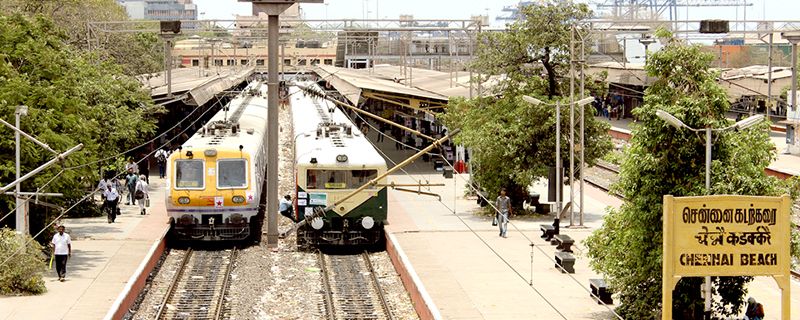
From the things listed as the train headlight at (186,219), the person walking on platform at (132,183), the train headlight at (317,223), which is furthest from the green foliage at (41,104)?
the train headlight at (317,223)

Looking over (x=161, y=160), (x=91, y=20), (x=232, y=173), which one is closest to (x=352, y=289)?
(x=232, y=173)

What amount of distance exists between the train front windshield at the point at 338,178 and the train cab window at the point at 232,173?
160 cm

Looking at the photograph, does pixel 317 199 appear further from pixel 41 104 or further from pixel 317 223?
pixel 41 104

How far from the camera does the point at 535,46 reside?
25.1 metres

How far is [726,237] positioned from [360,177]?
1106 cm

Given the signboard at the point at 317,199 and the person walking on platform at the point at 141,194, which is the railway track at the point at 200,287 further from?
the person walking on platform at the point at 141,194

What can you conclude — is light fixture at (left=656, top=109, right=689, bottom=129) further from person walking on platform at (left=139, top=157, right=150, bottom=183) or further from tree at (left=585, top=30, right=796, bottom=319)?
person walking on platform at (left=139, top=157, right=150, bottom=183)

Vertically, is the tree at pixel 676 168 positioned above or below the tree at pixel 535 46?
below

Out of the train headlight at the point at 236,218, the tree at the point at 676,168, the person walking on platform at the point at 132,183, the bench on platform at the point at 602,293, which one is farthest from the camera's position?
the person walking on platform at the point at 132,183

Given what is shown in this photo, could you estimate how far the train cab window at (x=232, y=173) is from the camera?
2114 centimetres

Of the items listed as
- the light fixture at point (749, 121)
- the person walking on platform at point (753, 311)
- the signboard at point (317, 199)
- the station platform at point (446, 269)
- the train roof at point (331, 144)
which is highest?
the light fixture at point (749, 121)

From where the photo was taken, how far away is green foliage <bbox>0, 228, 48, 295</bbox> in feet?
51.4

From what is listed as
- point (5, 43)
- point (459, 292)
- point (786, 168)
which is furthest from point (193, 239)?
point (786, 168)

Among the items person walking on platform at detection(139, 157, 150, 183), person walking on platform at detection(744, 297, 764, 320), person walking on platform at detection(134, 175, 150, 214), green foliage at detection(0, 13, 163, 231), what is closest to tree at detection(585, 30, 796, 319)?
person walking on platform at detection(744, 297, 764, 320)
